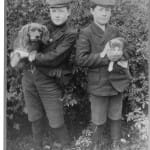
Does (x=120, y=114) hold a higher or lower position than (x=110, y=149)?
higher

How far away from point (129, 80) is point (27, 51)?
72cm

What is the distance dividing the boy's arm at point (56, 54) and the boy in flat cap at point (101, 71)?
67 mm

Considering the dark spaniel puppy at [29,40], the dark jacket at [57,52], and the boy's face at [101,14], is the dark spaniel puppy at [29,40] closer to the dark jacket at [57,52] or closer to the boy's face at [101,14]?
the dark jacket at [57,52]

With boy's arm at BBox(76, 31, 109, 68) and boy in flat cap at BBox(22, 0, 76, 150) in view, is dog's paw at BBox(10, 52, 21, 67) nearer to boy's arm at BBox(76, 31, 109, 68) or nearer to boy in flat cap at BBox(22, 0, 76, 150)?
boy in flat cap at BBox(22, 0, 76, 150)

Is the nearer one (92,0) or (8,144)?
(92,0)

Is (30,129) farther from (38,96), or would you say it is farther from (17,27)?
(17,27)

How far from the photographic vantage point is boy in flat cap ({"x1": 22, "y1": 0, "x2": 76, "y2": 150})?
88.4 inches

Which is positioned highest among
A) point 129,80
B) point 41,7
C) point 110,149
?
point 41,7

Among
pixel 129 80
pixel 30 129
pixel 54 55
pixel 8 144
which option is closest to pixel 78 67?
pixel 54 55

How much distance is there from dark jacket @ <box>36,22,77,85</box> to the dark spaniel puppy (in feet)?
0.15

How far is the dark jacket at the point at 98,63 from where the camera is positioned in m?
2.25

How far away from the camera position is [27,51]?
2236 millimetres

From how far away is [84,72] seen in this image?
2344 millimetres

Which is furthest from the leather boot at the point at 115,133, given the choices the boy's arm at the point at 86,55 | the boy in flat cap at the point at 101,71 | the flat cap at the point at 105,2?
the flat cap at the point at 105,2
